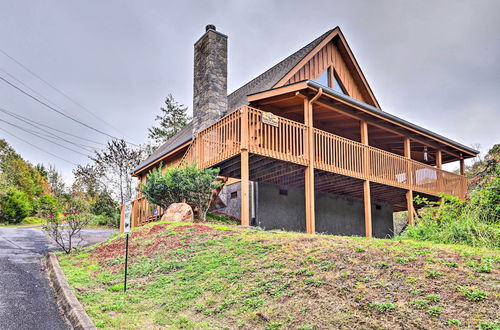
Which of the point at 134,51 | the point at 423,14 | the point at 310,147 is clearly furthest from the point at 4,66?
the point at 423,14

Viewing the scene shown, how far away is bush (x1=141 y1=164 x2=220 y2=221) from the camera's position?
37.7 feet

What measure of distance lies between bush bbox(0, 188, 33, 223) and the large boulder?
14.6 m

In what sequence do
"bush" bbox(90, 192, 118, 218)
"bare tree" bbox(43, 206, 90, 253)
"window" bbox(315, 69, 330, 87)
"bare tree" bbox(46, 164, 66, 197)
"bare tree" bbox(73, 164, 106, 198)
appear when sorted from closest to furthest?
"bare tree" bbox(43, 206, 90, 253) → "window" bbox(315, 69, 330, 87) → "bush" bbox(90, 192, 118, 218) → "bare tree" bbox(73, 164, 106, 198) → "bare tree" bbox(46, 164, 66, 197)

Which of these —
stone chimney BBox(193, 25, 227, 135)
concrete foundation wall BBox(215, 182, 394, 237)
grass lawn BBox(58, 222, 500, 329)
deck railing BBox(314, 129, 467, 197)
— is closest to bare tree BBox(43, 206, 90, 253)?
grass lawn BBox(58, 222, 500, 329)

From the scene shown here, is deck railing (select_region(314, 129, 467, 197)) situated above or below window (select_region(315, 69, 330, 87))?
below

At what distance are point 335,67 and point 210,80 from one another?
5145mm

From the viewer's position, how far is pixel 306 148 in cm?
1195

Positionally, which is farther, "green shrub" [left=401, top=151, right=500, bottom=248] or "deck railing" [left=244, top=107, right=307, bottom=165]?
"deck railing" [left=244, top=107, right=307, bottom=165]

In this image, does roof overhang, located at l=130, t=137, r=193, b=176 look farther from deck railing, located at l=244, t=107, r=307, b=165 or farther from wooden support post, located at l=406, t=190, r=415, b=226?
wooden support post, located at l=406, t=190, r=415, b=226

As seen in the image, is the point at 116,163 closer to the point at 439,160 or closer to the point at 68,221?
the point at 68,221

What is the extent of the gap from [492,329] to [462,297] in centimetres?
64

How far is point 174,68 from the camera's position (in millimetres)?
26891

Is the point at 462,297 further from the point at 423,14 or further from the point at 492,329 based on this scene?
the point at 423,14

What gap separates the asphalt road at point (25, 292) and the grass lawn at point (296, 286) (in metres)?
0.47
